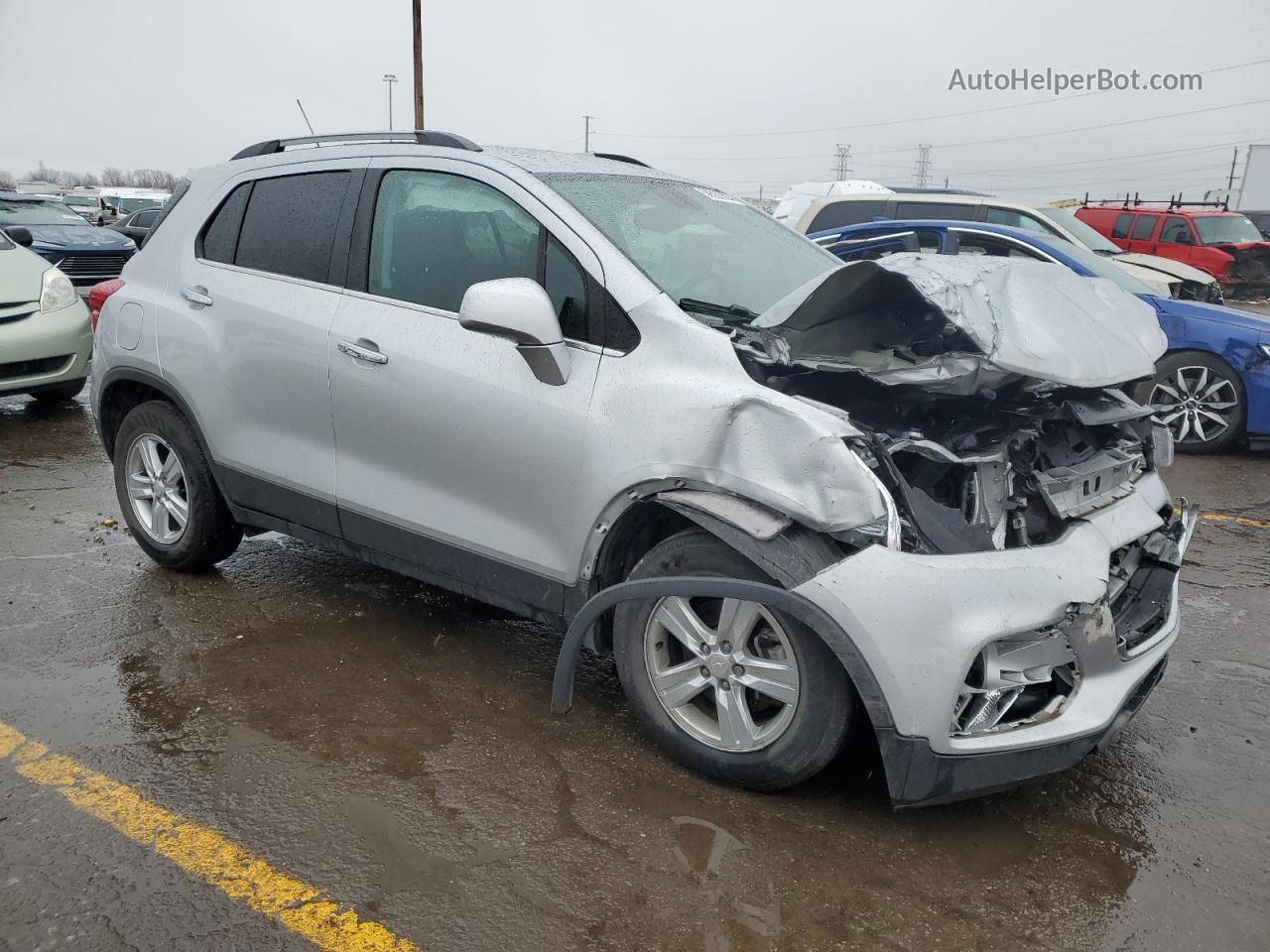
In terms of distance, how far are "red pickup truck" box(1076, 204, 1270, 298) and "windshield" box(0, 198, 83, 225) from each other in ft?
57.9

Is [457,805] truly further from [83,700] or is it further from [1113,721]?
[1113,721]

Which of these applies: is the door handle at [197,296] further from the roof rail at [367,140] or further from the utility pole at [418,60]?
the utility pole at [418,60]

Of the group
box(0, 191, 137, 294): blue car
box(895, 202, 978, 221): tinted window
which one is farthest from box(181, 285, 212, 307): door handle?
box(0, 191, 137, 294): blue car

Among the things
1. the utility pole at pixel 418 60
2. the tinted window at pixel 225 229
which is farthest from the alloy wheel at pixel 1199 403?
the utility pole at pixel 418 60

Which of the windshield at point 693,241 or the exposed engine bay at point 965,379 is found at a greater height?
the windshield at point 693,241

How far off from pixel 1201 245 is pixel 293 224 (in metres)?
19.4

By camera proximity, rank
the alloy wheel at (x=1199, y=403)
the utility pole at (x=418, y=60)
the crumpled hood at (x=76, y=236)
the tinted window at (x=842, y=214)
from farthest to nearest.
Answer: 1. the utility pole at (x=418, y=60)
2. the crumpled hood at (x=76, y=236)
3. the tinted window at (x=842, y=214)
4. the alloy wheel at (x=1199, y=403)

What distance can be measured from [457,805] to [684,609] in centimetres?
83

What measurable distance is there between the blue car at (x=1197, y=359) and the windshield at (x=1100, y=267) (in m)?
0.01

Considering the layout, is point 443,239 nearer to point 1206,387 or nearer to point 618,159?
point 618,159

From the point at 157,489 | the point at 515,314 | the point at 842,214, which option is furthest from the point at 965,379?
the point at 842,214

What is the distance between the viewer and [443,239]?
3586 millimetres

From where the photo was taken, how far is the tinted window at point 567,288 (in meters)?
3.20

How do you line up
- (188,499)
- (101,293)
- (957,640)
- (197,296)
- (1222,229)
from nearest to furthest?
1. (957,640)
2. (197,296)
3. (188,499)
4. (101,293)
5. (1222,229)
